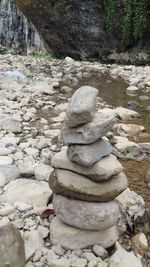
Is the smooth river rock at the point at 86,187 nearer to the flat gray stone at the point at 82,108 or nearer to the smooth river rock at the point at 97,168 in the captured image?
the smooth river rock at the point at 97,168

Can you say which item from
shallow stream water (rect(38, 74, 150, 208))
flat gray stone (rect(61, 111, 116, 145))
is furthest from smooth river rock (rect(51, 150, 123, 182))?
shallow stream water (rect(38, 74, 150, 208))

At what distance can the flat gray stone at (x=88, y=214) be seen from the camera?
9.30 feet

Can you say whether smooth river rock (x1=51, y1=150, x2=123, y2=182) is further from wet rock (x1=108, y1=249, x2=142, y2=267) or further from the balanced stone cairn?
wet rock (x1=108, y1=249, x2=142, y2=267)

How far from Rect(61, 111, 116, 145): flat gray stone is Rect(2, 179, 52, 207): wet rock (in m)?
0.83

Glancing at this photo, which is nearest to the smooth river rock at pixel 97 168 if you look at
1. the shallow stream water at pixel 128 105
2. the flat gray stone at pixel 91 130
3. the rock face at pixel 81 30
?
the flat gray stone at pixel 91 130

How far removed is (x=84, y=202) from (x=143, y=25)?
886 cm

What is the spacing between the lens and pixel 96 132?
9.17ft

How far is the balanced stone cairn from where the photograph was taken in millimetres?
2791

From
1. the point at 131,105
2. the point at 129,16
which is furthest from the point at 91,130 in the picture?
the point at 129,16

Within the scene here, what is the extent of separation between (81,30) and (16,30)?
313 centimetres

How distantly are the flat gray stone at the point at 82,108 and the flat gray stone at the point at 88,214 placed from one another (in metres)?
0.58

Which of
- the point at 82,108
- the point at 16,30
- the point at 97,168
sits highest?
the point at 82,108

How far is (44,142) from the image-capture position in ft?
15.7

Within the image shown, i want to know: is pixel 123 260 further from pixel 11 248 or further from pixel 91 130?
pixel 91 130
